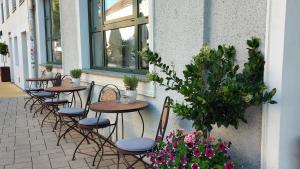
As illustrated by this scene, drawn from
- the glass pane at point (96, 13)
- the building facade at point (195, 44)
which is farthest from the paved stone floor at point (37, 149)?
the glass pane at point (96, 13)

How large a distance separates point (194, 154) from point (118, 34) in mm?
2745

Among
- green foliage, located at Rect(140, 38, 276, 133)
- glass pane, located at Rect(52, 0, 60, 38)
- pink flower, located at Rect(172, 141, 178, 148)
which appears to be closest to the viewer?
green foliage, located at Rect(140, 38, 276, 133)

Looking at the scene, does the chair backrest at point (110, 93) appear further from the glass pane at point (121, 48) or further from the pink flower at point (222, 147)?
the pink flower at point (222, 147)

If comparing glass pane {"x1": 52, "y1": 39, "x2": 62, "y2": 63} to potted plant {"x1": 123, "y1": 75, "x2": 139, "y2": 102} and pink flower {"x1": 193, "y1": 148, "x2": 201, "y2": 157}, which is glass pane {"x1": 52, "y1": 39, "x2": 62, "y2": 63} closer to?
potted plant {"x1": 123, "y1": 75, "x2": 139, "y2": 102}

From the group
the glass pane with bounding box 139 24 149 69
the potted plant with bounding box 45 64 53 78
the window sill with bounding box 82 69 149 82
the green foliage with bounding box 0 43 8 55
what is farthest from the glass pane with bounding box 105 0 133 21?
the green foliage with bounding box 0 43 8 55

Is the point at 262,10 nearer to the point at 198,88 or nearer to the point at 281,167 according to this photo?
the point at 198,88

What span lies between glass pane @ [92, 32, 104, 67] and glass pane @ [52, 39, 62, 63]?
2.44 m

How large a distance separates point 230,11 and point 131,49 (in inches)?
81.5

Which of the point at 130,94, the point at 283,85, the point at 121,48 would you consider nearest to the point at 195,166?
the point at 283,85

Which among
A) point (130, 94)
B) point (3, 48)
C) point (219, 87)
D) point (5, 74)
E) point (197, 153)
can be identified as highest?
point (3, 48)

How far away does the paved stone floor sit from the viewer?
354cm

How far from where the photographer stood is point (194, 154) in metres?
1.99

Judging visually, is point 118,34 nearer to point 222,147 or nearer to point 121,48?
point 121,48

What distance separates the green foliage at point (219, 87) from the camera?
1759 mm
